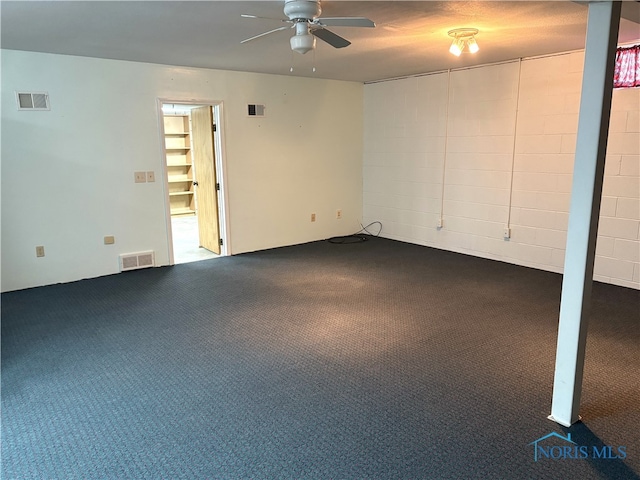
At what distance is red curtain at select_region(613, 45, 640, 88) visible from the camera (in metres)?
4.31

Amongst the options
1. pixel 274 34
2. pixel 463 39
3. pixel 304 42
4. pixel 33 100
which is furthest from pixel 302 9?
pixel 33 100

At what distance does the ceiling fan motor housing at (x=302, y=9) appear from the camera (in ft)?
9.52

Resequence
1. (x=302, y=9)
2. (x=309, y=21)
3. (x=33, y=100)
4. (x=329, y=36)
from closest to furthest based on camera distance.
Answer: (x=302, y=9)
(x=309, y=21)
(x=329, y=36)
(x=33, y=100)

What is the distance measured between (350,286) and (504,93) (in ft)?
10.0

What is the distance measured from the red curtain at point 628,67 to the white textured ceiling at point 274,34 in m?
0.11

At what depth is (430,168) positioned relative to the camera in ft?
21.2

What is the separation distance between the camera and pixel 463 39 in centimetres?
397

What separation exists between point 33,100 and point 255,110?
2619 millimetres

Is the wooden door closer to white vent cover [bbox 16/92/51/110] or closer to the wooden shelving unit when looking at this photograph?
white vent cover [bbox 16/92/51/110]

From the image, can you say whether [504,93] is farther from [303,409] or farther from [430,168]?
[303,409]

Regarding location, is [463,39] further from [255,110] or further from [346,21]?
[255,110]

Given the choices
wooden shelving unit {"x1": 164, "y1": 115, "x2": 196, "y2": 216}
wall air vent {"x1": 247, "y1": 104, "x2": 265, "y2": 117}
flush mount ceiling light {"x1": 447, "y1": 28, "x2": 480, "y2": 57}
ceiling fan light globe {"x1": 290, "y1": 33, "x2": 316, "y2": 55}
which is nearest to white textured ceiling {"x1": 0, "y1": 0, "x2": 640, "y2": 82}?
flush mount ceiling light {"x1": 447, "y1": 28, "x2": 480, "y2": 57}

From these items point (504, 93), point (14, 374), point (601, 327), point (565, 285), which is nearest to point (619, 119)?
point (504, 93)

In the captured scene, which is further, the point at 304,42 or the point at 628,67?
the point at 628,67
